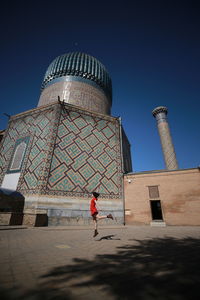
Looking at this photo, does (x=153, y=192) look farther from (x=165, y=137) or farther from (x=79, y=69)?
(x=79, y=69)

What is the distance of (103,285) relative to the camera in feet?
4.38

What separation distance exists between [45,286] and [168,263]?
5.13 feet

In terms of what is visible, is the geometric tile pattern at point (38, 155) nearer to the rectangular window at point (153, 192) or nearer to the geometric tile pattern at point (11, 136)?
the geometric tile pattern at point (11, 136)

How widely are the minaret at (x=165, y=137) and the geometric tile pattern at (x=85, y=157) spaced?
6.30 m

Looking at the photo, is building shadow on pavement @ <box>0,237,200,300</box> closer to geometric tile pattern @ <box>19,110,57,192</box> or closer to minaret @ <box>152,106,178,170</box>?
geometric tile pattern @ <box>19,110,57,192</box>

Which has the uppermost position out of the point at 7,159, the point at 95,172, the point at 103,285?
the point at 7,159

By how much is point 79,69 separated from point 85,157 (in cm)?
936

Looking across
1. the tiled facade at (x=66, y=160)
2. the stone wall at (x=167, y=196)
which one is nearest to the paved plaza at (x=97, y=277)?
the tiled facade at (x=66, y=160)

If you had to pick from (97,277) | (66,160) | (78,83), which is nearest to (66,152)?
(66,160)

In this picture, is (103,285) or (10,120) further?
(10,120)

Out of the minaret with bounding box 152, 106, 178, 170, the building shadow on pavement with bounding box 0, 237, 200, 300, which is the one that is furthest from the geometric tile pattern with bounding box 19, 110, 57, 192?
the minaret with bounding box 152, 106, 178, 170

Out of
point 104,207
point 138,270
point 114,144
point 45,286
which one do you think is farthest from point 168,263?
point 114,144

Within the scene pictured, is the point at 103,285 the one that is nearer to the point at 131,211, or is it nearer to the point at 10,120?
the point at 131,211

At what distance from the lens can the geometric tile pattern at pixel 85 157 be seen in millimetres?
8312
